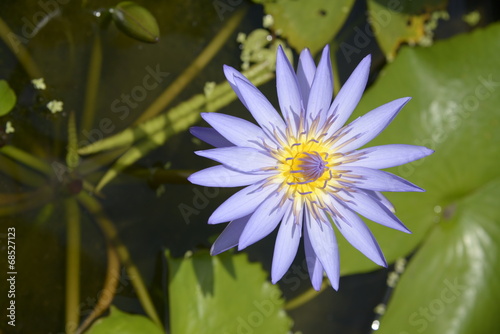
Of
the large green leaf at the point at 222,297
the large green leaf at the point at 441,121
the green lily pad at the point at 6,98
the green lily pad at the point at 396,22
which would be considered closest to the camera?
the green lily pad at the point at 6,98

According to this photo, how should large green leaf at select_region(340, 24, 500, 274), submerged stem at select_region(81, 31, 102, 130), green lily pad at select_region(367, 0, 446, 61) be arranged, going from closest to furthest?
submerged stem at select_region(81, 31, 102, 130)
large green leaf at select_region(340, 24, 500, 274)
green lily pad at select_region(367, 0, 446, 61)

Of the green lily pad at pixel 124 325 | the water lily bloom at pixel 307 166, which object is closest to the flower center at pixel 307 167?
the water lily bloom at pixel 307 166

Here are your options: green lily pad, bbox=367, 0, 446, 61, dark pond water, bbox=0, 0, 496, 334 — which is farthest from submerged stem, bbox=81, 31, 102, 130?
green lily pad, bbox=367, 0, 446, 61
